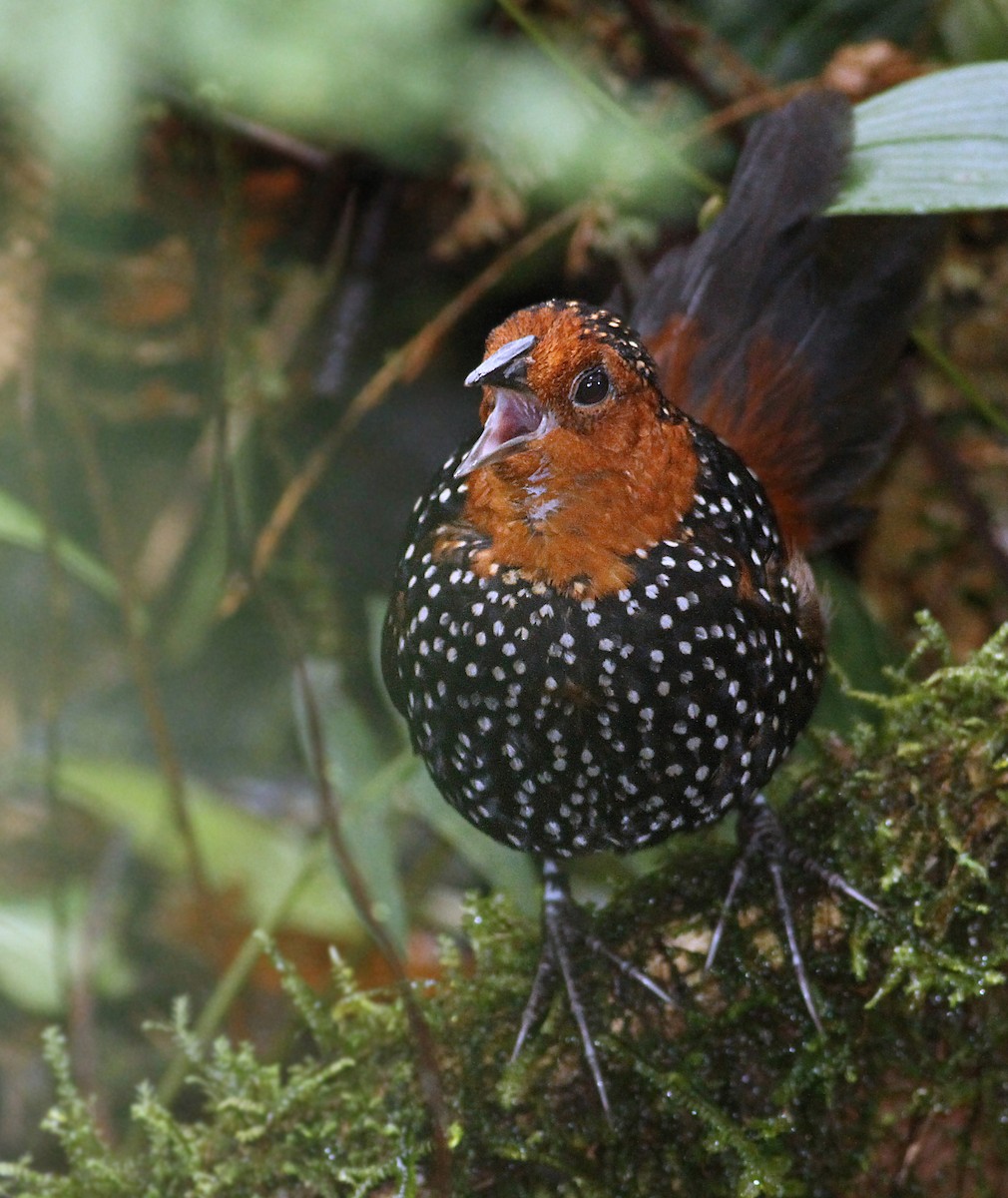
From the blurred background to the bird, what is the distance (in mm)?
510

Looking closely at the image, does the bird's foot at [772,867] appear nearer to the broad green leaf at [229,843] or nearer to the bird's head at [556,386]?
the bird's head at [556,386]

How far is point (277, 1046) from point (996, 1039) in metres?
1.58

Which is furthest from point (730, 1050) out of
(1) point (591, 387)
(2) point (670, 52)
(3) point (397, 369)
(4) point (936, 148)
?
(2) point (670, 52)

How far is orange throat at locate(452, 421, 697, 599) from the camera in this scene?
151 cm

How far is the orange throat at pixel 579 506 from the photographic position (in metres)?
1.51

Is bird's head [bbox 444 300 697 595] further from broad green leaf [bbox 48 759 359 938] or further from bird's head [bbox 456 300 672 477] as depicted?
broad green leaf [bbox 48 759 359 938]

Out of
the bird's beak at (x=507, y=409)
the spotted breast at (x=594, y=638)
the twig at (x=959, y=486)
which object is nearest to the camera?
the bird's beak at (x=507, y=409)

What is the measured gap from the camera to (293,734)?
3770mm

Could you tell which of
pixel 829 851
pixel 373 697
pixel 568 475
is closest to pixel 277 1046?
pixel 373 697

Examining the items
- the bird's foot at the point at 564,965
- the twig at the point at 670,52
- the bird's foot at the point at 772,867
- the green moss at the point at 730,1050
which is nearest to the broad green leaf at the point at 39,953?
the green moss at the point at 730,1050

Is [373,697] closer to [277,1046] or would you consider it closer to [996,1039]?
[277,1046]

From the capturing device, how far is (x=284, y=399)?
3.55 metres

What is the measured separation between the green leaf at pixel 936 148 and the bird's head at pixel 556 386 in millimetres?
589

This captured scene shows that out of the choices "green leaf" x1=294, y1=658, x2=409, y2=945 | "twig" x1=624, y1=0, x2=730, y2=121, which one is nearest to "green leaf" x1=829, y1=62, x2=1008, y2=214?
"twig" x1=624, y1=0, x2=730, y2=121
